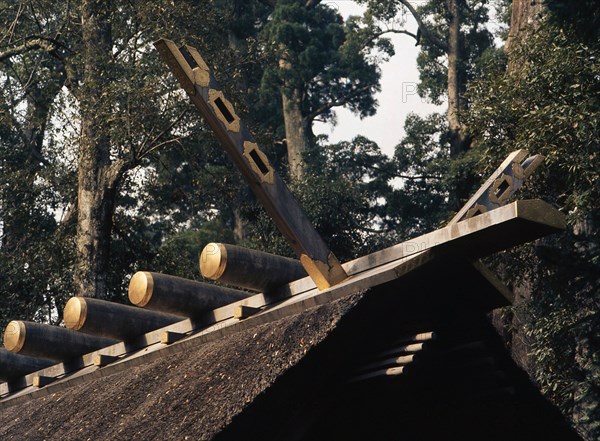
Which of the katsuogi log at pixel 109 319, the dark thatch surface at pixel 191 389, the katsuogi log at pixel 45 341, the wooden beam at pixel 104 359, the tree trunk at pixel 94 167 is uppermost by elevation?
the tree trunk at pixel 94 167

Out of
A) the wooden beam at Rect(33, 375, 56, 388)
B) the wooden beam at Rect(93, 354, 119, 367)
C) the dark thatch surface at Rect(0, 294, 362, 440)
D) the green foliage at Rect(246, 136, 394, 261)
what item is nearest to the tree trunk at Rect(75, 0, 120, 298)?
the green foliage at Rect(246, 136, 394, 261)

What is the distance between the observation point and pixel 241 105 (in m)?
21.0

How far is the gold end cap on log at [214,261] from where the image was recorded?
24.1 feet

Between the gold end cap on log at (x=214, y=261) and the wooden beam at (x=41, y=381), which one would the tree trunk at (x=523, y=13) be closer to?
the wooden beam at (x=41, y=381)

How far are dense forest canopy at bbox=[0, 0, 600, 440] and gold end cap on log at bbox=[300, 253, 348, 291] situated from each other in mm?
7519

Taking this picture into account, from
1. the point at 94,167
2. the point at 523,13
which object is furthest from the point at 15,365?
the point at 523,13

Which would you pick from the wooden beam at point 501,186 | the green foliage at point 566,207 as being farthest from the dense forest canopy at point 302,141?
the wooden beam at point 501,186

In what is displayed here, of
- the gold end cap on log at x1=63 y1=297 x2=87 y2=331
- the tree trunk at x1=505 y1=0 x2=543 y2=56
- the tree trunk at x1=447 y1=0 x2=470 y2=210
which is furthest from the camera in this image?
the tree trunk at x1=447 y1=0 x2=470 y2=210

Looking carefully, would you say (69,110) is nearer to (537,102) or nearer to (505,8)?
(537,102)

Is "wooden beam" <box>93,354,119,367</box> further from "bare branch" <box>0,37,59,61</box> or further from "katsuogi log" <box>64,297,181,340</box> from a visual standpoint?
"bare branch" <box>0,37,59,61</box>

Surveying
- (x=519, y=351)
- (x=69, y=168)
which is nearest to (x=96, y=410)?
Result: (x=519, y=351)

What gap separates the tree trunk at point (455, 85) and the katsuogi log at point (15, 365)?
19.2 meters

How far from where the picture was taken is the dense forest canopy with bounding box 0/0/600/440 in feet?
47.9

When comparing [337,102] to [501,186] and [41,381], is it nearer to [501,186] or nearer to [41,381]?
[41,381]
